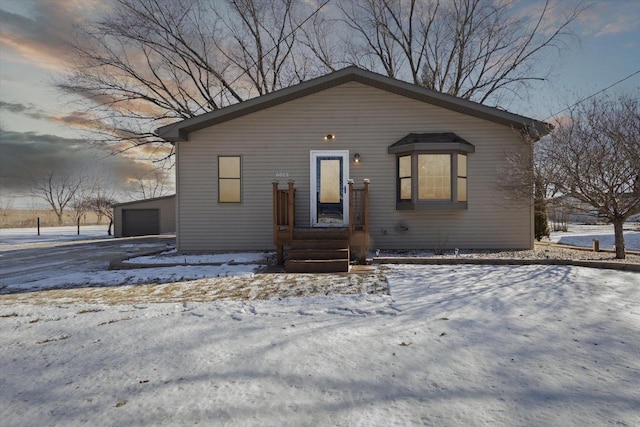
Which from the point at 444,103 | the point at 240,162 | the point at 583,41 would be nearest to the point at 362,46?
the point at 583,41

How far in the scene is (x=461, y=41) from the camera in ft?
56.9

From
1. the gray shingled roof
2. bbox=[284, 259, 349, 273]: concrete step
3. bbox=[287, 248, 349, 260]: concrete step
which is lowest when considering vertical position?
bbox=[284, 259, 349, 273]: concrete step

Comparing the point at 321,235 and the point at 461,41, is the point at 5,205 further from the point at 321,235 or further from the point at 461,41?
the point at 461,41

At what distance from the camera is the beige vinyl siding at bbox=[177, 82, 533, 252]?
28.7 feet

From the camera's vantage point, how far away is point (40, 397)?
224 cm

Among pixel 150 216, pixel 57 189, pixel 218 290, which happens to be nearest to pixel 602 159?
pixel 218 290

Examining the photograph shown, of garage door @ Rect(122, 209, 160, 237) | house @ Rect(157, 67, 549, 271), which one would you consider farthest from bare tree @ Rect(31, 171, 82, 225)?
house @ Rect(157, 67, 549, 271)

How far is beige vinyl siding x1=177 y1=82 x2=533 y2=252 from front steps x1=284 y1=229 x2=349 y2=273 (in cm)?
171

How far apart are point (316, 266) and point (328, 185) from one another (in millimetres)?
3093

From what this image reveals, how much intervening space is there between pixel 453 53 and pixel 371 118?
40.5 feet

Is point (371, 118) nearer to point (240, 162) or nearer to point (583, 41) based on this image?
point (240, 162)

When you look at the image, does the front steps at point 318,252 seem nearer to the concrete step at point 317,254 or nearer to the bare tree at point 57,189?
the concrete step at point 317,254

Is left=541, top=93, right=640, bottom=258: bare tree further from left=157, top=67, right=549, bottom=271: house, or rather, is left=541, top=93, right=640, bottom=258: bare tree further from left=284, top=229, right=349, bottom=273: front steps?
left=284, top=229, right=349, bottom=273: front steps

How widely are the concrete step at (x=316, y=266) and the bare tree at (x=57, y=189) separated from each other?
4370 centimetres
